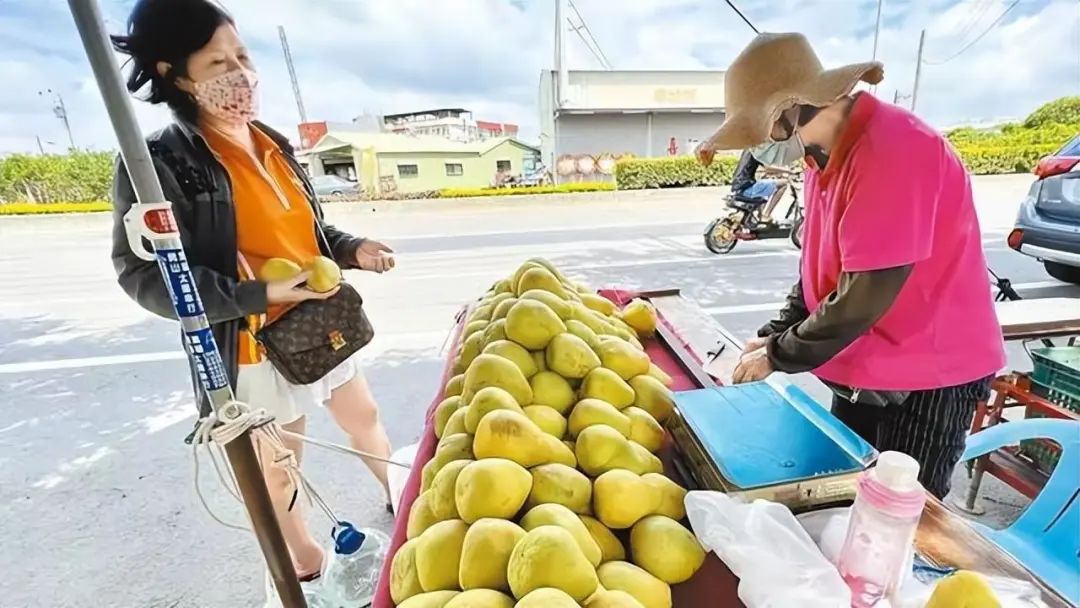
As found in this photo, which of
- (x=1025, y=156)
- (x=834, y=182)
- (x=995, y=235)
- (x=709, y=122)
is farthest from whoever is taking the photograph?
(x=709, y=122)

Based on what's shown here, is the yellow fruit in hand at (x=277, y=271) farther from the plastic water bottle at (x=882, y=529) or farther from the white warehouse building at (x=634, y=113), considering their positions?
the white warehouse building at (x=634, y=113)

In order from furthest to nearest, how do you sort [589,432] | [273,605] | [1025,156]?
[1025,156]
[273,605]
[589,432]

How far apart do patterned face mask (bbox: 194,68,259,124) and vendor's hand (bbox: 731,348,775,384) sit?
4.74 ft

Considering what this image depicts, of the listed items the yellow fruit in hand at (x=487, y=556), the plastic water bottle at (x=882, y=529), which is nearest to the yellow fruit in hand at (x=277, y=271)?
the yellow fruit in hand at (x=487, y=556)

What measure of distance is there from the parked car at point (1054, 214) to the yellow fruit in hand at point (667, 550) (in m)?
4.64

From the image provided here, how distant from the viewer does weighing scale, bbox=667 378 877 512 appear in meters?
0.88

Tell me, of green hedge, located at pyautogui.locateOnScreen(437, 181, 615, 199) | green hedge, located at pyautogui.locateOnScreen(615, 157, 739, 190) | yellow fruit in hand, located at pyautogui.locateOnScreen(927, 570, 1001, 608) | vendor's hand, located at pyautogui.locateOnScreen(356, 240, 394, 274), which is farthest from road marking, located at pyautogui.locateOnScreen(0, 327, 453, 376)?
green hedge, located at pyautogui.locateOnScreen(615, 157, 739, 190)

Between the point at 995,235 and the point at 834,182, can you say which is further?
the point at 995,235

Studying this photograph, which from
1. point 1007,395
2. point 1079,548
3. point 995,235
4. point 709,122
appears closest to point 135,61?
point 1079,548

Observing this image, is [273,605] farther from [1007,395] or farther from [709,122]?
[709,122]

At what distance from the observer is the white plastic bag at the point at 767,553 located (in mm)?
710

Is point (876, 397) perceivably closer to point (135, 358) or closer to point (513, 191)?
point (135, 358)

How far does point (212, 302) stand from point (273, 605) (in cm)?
93

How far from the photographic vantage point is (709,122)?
55.3 ft
